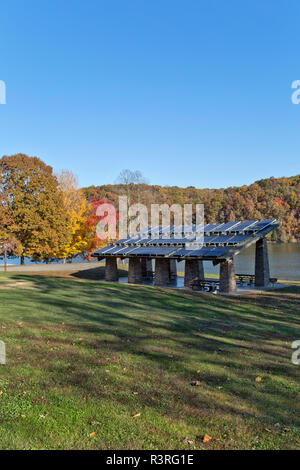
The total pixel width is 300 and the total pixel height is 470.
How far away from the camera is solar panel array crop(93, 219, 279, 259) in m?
22.9

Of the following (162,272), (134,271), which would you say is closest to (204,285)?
(162,272)

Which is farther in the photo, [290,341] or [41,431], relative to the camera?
[290,341]

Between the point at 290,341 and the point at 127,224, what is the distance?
46.5 metres

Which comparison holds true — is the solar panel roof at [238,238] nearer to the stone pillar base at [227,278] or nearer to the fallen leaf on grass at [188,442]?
the stone pillar base at [227,278]

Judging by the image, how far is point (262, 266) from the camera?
2433 centimetres

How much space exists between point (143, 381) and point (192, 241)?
62.2 ft

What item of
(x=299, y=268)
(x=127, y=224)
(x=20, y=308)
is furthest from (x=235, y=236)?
(x=127, y=224)

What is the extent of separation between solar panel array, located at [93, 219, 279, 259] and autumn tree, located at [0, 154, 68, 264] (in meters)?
11.1

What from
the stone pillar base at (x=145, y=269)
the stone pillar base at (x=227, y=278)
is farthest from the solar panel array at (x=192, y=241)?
the stone pillar base at (x=145, y=269)

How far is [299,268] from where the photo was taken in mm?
42719

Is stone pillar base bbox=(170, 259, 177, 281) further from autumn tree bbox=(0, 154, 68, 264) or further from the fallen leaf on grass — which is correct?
the fallen leaf on grass

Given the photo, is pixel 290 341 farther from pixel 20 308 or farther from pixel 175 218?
pixel 175 218

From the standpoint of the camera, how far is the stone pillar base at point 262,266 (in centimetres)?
2427

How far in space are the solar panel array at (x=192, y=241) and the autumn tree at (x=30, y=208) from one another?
36.3ft
